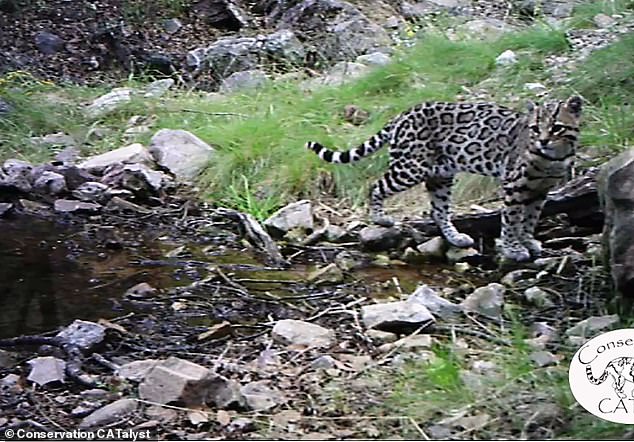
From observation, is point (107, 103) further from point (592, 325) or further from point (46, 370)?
point (592, 325)

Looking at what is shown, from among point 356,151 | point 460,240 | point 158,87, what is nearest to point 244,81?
point 158,87

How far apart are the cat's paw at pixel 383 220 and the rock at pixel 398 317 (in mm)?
1486

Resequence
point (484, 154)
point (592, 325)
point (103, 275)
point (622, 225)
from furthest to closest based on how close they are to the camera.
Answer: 1. point (484, 154)
2. point (103, 275)
3. point (592, 325)
4. point (622, 225)

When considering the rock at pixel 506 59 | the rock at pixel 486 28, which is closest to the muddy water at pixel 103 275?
the rock at pixel 506 59

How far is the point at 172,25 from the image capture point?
424 inches

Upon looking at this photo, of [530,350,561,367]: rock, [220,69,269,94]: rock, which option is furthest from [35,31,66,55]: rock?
[530,350,561,367]: rock

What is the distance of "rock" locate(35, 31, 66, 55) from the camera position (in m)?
10.3

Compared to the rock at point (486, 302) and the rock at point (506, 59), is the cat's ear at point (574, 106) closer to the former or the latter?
the rock at point (486, 302)

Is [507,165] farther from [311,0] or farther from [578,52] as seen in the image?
[311,0]

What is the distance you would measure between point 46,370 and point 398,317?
1376mm

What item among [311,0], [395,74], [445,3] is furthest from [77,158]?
[445,3]

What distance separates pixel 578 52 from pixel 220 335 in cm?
393

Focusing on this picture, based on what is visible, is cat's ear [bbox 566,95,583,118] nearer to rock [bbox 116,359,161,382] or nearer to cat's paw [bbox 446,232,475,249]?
cat's paw [bbox 446,232,475,249]

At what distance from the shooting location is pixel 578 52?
719cm
